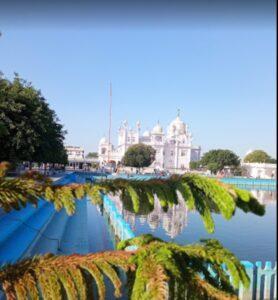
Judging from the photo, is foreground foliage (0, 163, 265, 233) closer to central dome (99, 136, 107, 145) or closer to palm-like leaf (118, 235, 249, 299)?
palm-like leaf (118, 235, 249, 299)

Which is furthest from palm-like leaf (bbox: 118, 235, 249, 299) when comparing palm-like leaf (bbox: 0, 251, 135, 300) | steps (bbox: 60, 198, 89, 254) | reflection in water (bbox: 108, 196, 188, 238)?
reflection in water (bbox: 108, 196, 188, 238)

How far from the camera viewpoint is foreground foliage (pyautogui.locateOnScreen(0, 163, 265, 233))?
6.36ft

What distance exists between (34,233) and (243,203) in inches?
494

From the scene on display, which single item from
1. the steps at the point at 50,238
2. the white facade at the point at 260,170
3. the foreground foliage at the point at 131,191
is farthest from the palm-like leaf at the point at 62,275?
the white facade at the point at 260,170

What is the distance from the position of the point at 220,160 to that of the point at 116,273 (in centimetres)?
7889

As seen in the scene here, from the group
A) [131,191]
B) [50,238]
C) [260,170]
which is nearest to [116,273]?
[131,191]

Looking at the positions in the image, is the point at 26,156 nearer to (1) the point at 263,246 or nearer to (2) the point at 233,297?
(1) the point at 263,246

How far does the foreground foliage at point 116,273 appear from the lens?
187 cm

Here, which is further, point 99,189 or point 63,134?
point 63,134

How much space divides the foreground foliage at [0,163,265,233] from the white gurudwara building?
9794 centimetres

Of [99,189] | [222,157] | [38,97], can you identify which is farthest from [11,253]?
[222,157]

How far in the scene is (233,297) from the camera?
192 centimetres

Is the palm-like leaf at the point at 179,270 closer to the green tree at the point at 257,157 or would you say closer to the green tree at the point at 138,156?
the green tree at the point at 138,156

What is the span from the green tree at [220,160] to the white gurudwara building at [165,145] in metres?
22.4
